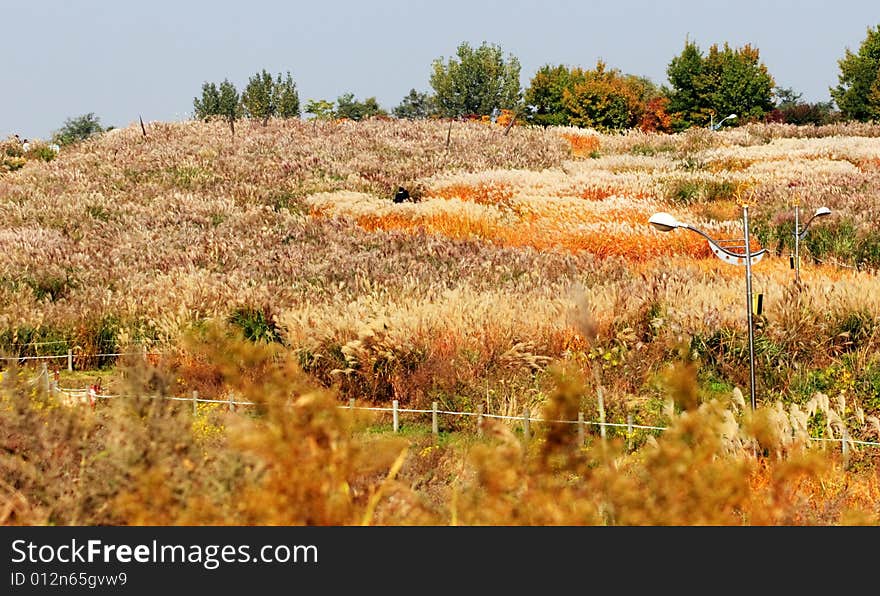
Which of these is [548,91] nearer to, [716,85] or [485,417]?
[716,85]

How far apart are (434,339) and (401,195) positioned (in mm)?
13525

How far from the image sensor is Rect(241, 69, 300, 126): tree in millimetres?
68637

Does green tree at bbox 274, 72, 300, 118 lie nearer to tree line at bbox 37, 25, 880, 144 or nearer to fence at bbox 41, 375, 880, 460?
tree line at bbox 37, 25, 880, 144

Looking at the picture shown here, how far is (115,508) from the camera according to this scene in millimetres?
3531

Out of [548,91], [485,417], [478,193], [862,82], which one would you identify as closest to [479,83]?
[548,91]

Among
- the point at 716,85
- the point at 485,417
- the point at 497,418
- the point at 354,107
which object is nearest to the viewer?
the point at 497,418

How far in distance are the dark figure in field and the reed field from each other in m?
0.33

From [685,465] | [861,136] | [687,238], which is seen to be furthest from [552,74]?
[685,465]

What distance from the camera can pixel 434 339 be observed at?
9961 mm

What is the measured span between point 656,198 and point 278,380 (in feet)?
64.9

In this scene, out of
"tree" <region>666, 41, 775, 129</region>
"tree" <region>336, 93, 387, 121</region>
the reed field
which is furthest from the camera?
"tree" <region>336, 93, 387, 121</region>

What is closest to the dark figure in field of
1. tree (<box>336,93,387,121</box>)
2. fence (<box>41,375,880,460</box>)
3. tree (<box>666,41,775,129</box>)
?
fence (<box>41,375,880,460</box>)

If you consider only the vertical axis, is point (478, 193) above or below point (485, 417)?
above

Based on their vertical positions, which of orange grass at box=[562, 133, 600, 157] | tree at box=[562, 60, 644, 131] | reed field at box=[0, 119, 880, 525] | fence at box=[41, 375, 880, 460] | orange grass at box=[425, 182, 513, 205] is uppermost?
tree at box=[562, 60, 644, 131]
